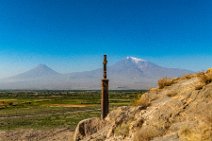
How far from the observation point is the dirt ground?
40469 millimetres

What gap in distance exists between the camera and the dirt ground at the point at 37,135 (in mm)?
40469

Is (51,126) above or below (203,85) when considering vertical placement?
below

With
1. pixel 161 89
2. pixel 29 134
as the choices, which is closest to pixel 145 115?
pixel 161 89

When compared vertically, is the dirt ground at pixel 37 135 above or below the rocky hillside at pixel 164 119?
below

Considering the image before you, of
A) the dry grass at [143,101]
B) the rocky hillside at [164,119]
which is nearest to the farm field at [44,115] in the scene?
the dry grass at [143,101]

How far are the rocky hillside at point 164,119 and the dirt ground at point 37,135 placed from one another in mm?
21493

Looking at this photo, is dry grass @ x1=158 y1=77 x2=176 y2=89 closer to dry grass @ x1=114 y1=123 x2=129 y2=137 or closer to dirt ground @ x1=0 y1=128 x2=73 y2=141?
dry grass @ x1=114 y1=123 x2=129 y2=137

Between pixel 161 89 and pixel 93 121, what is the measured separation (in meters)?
4.04

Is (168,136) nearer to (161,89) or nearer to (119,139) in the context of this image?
(119,139)

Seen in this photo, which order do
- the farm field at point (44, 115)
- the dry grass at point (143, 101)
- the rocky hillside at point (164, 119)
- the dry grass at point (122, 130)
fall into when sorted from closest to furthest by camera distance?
the rocky hillside at point (164, 119)
the dry grass at point (122, 130)
the dry grass at point (143, 101)
the farm field at point (44, 115)

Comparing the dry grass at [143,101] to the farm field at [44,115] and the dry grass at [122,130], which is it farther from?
the dry grass at [122,130]

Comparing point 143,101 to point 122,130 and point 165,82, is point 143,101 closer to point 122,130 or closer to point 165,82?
point 165,82

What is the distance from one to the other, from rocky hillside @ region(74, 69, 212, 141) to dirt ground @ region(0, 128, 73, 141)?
70.5 feet

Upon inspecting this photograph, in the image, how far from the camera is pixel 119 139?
609 inches
